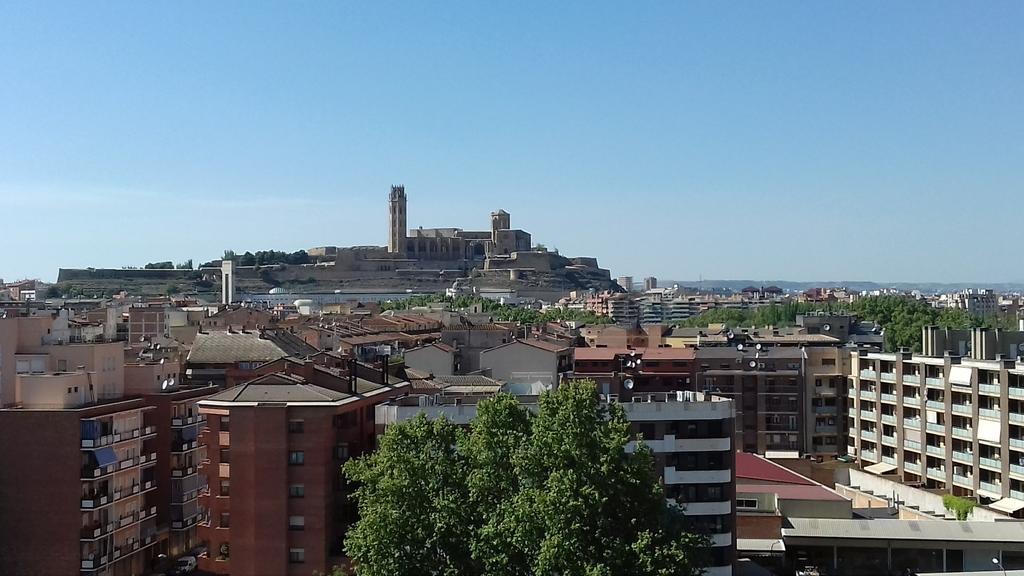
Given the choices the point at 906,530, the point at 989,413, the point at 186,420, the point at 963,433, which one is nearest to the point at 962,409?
the point at 963,433

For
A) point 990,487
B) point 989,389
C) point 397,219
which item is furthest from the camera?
point 397,219

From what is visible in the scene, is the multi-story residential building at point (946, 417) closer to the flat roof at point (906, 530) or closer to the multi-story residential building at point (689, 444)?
the flat roof at point (906, 530)

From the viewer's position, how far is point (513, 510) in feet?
48.7

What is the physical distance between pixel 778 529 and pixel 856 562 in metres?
1.41

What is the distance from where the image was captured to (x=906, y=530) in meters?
20.5

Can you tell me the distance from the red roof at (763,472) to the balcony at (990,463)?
4.14 meters

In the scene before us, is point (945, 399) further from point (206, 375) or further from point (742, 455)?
point (206, 375)

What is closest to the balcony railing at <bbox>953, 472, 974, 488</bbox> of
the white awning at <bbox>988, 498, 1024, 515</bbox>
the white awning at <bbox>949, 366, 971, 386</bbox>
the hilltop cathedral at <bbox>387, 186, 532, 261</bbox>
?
the white awning at <bbox>988, 498, 1024, 515</bbox>

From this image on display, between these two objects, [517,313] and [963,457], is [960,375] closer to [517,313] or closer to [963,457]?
[963,457]

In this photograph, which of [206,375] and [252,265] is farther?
[252,265]

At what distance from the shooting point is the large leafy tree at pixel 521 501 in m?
14.4

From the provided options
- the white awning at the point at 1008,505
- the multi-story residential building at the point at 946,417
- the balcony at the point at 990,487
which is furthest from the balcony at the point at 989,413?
the white awning at the point at 1008,505

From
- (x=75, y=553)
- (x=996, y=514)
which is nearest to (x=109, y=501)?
(x=75, y=553)

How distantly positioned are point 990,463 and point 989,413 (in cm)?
107
